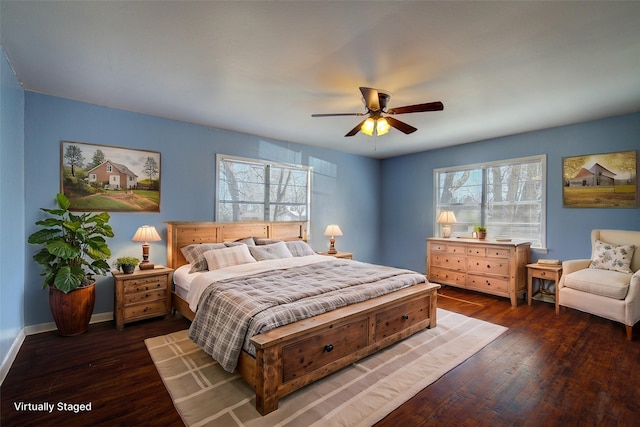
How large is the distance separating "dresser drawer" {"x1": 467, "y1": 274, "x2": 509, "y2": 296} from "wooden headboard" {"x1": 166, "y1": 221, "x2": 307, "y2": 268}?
9.58 ft

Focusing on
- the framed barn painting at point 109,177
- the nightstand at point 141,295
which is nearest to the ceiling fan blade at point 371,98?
the framed barn painting at point 109,177

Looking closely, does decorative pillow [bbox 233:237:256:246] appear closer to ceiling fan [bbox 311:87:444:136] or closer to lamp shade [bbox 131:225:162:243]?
lamp shade [bbox 131:225:162:243]

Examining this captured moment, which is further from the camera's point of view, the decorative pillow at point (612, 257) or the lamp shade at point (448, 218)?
the lamp shade at point (448, 218)

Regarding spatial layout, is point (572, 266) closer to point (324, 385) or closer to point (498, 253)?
point (498, 253)

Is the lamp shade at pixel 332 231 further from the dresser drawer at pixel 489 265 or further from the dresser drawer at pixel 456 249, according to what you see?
the dresser drawer at pixel 489 265

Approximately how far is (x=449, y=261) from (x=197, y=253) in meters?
4.08

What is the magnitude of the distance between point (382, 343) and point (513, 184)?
3750 mm

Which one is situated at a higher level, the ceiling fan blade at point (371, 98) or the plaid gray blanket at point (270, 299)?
the ceiling fan blade at point (371, 98)

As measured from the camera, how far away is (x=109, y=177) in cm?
362

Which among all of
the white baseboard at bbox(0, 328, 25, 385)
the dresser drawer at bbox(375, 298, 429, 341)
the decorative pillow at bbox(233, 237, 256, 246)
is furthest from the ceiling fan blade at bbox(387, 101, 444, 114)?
the white baseboard at bbox(0, 328, 25, 385)

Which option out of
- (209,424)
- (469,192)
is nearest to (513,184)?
(469,192)

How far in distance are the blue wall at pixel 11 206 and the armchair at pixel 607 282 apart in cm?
576

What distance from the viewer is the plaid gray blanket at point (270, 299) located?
7.25ft

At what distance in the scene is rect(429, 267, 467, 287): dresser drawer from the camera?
4.96 m
